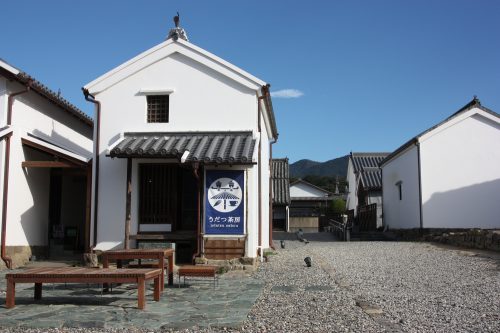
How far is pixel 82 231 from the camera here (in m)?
17.3

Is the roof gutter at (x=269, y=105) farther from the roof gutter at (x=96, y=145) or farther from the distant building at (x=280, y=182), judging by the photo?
the distant building at (x=280, y=182)

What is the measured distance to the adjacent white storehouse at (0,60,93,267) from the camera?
13586mm

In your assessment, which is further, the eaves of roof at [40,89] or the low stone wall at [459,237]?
the low stone wall at [459,237]

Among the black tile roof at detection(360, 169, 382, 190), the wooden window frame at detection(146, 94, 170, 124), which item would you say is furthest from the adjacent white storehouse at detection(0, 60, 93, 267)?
the black tile roof at detection(360, 169, 382, 190)

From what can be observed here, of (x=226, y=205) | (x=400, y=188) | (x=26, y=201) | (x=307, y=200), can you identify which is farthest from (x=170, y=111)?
(x=307, y=200)

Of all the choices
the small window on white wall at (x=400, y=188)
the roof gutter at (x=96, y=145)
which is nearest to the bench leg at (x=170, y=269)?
the roof gutter at (x=96, y=145)

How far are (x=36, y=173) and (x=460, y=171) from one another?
54.1ft

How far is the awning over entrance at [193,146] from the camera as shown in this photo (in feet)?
39.3

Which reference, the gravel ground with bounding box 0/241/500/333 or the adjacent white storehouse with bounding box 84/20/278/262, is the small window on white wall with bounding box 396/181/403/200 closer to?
the gravel ground with bounding box 0/241/500/333

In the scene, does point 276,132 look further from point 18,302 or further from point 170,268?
point 18,302

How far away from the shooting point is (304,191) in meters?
50.0

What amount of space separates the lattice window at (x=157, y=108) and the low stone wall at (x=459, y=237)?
35.2ft

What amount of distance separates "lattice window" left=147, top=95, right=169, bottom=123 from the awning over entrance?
22.8 inches

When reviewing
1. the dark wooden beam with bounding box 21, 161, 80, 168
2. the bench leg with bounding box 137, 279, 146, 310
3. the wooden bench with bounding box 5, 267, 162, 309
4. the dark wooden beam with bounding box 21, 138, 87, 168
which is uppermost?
the dark wooden beam with bounding box 21, 138, 87, 168
